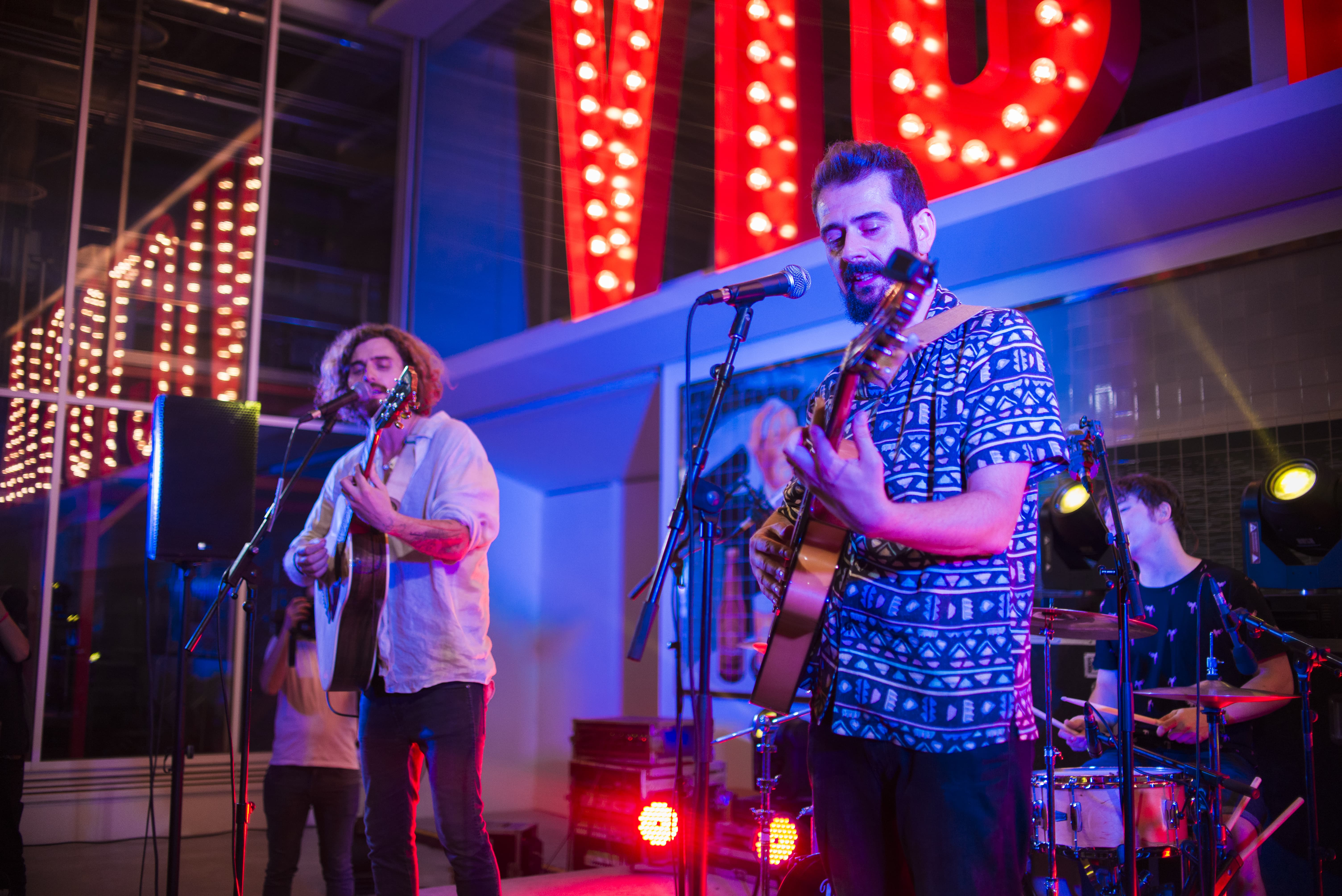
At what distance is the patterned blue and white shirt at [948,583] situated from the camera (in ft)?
4.46

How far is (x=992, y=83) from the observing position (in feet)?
13.5

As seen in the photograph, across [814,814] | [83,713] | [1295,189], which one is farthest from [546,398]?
[814,814]

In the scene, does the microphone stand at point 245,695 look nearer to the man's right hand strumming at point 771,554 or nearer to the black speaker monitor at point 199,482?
the black speaker monitor at point 199,482

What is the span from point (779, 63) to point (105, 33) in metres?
5.06

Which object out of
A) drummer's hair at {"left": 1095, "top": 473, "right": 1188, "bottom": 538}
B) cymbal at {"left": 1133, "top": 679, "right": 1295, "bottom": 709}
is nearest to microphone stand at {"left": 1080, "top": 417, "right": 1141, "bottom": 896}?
cymbal at {"left": 1133, "top": 679, "right": 1295, "bottom": 709}

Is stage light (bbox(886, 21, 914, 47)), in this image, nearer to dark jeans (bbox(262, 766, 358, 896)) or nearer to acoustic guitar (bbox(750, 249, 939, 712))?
acoustic guitar (bbox(750, 249, 939, 712))

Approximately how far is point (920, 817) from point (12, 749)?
4893 millimetres

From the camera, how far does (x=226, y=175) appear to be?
7.48m

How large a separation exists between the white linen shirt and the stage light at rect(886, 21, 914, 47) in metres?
2.78

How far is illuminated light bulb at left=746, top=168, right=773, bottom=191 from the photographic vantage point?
198 inches

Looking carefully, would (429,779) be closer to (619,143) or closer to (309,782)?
(309,782)

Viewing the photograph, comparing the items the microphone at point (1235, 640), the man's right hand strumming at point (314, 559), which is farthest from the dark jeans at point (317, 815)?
the microphone at point (1235, 640)

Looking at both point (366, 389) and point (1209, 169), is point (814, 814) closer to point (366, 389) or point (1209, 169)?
point (366, 389)

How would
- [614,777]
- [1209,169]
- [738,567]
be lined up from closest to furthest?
[1209,169], [614,777], [738,567]
